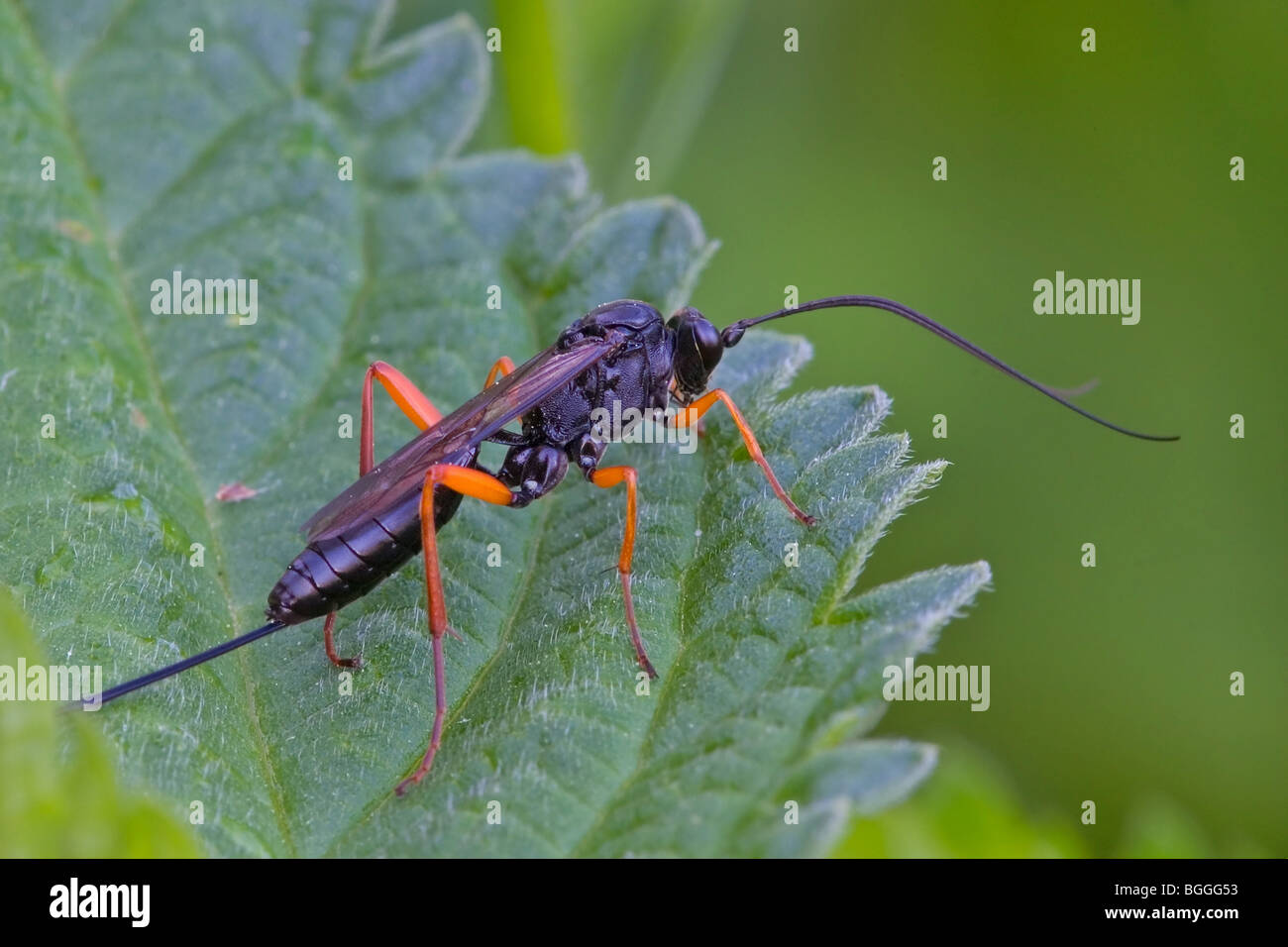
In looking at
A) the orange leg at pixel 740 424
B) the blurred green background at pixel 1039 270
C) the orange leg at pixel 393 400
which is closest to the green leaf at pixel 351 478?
the orange leg at pixel 740 424

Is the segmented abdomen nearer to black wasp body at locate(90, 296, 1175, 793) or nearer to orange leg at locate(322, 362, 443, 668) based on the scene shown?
black wasp body at locate(90, 296, 1175, 793)

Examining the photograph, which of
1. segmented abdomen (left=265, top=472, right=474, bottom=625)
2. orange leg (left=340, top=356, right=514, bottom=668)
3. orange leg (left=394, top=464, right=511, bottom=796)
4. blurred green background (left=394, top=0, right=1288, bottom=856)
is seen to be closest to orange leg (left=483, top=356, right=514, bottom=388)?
orange leg (left=340, top=356, right=514, bottom=668)

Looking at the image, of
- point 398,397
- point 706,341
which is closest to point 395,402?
point 398,397

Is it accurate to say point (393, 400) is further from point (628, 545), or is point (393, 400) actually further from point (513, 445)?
point (628, 545)

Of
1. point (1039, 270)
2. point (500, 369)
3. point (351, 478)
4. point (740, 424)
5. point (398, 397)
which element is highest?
point (1039, 270)

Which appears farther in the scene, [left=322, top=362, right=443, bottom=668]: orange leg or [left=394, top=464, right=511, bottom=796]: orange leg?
[left=322, top=362, right=443, bottom=668]: orange leg

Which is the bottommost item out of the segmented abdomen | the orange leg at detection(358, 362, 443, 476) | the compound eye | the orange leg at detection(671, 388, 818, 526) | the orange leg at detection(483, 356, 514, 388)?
the segmented abdomen
